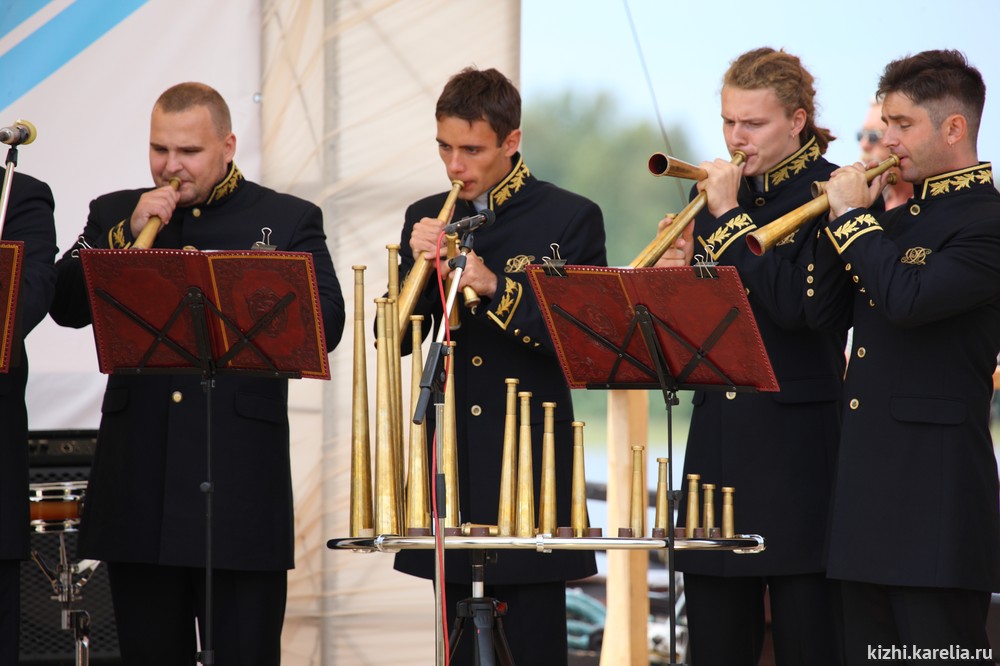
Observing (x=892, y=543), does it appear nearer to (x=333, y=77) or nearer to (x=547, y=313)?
(x=547, y=313)

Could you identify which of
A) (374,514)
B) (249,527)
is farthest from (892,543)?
(249,527)

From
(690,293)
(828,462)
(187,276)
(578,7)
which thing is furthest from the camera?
(578,7)

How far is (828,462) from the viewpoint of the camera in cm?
376

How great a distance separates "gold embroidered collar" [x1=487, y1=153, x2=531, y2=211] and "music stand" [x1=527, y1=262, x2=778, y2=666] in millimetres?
752

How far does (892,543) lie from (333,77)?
9.97ft

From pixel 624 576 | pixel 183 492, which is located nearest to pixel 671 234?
pixel 183 492

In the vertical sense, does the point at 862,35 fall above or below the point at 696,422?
above

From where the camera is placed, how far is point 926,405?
11.1ft

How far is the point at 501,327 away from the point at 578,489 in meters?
0.60

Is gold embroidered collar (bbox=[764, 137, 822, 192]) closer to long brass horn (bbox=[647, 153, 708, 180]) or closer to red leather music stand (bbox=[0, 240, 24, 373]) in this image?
long brass horn (bbox=[647, 153, 708, 180])

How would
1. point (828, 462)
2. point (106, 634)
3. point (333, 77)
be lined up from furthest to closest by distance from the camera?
point (333, 77) → point (106, 634) → point (828, 462)

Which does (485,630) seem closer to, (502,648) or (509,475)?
(502,648)

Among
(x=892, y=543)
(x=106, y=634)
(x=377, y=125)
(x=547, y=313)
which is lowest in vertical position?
(x=106, y=634)

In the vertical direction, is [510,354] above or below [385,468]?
above
